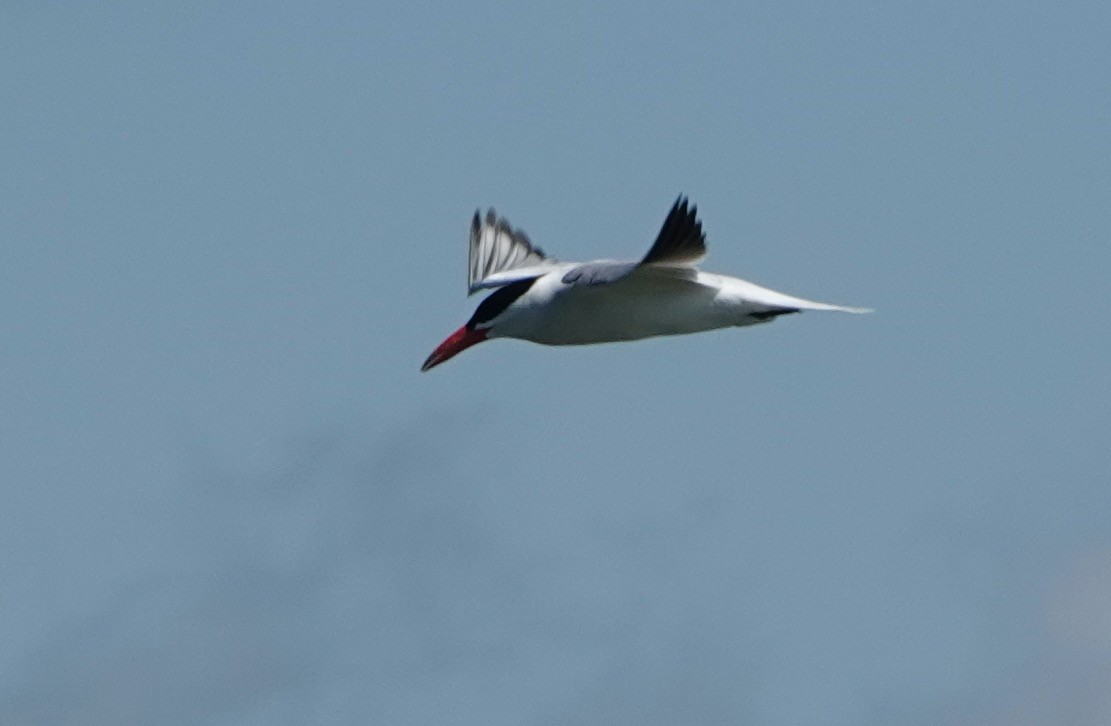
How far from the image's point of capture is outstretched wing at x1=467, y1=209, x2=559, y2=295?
76.4ft

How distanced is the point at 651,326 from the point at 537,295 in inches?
44.3

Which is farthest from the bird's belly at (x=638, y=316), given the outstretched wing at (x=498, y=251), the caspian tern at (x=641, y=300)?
the outstretched wing at (x=498, y=251)

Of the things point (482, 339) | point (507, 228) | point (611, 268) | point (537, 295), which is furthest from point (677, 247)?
point (507, 228)

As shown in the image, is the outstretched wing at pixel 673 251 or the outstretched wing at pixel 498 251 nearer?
the outstretched wing at pixel 673 251

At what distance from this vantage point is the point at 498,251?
23.7 metres

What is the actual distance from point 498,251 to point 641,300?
483 cm

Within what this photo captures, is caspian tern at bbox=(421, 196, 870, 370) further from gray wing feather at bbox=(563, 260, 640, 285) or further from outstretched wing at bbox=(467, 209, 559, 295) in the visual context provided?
outstretched wing at bbox=(467, 209, 559, 295)

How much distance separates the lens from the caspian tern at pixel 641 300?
59.5 ft

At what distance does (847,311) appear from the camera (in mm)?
18156

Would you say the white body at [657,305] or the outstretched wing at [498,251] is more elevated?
the outstretched wing at [498,251]

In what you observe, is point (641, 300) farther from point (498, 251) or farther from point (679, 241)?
point (498, 251)

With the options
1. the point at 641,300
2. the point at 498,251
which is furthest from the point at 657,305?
the point at 498,251

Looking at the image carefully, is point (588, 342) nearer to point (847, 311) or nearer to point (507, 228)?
point (847, 311)

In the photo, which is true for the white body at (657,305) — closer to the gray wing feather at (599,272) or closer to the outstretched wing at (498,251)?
the gray wing feather at (599,272)
